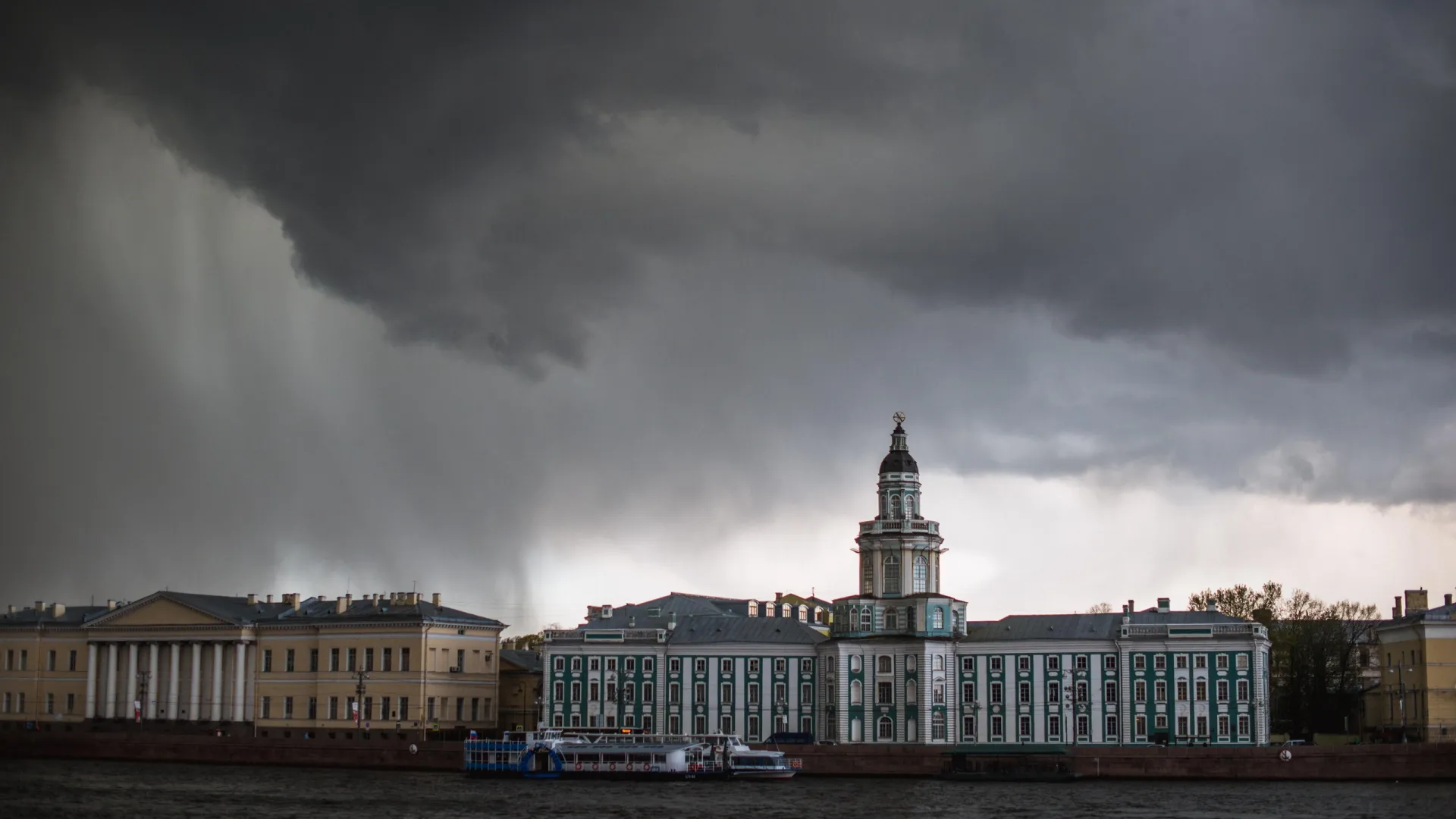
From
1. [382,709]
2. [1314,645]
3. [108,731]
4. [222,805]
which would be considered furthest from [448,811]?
[1314,645]

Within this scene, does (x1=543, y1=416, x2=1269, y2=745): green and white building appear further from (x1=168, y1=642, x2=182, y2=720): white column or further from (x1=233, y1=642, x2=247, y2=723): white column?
(x1=168, y1=642, x2=182, y2=720): white column

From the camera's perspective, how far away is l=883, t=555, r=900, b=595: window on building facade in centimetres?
11769

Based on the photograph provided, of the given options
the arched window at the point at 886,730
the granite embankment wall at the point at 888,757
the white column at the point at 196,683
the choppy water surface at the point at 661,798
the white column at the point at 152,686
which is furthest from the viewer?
the white column at the point at 152,686

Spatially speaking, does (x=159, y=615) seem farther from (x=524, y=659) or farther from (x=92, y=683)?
(x=524, y=659)

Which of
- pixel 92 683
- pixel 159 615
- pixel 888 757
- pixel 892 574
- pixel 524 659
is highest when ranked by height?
pixel 892 574

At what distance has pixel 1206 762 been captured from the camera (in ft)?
318

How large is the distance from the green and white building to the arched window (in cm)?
9

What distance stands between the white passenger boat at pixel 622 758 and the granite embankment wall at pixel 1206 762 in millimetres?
4929

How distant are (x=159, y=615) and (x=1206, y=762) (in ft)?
248

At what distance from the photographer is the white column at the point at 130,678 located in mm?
134125

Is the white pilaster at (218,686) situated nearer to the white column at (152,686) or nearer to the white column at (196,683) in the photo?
the white column at (196,683)

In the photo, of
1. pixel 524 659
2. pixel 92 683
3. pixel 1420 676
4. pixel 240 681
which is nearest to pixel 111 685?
pixel 92 683

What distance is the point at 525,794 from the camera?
8969 cm

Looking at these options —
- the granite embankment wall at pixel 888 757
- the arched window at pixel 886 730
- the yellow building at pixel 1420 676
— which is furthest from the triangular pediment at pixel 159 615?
the yellow building at pixel 1420 676
